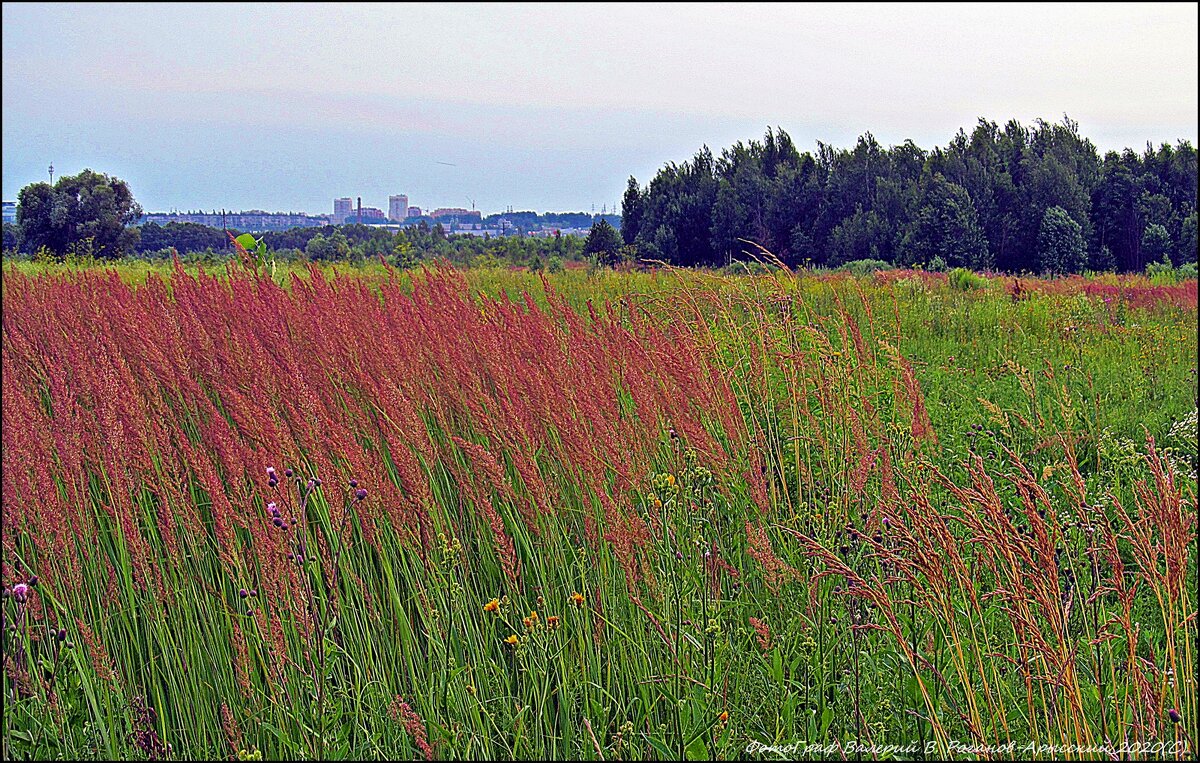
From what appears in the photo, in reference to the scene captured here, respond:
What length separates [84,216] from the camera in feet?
46.0

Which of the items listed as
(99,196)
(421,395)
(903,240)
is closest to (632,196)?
→ (903,240)

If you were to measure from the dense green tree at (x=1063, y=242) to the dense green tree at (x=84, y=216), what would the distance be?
21.9 metres

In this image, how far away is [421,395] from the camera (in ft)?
9.32

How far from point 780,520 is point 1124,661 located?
974mm

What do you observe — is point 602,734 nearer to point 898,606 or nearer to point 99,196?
point 898,606

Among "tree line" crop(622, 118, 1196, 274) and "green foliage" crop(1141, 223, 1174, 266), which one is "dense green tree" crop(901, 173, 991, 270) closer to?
"tree line" crop(622, 118, 1196, 274)

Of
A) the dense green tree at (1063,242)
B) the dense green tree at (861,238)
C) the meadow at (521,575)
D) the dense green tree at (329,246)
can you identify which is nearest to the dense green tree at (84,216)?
the dense green tree at (329,246)

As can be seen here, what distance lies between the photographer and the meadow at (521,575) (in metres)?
1.75

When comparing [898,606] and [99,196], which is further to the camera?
[99,196]

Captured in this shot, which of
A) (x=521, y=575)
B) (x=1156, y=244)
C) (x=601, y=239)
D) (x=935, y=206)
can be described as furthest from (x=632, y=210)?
(x=521, y=575)

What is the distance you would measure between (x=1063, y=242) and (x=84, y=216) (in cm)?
2297

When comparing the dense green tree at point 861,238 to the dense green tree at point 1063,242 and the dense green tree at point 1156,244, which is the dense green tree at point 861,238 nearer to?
the dense green tree at point 1063,242

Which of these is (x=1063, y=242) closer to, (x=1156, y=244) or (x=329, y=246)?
(x=1156, y=244)

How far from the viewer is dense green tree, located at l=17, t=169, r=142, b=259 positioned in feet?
41.3
